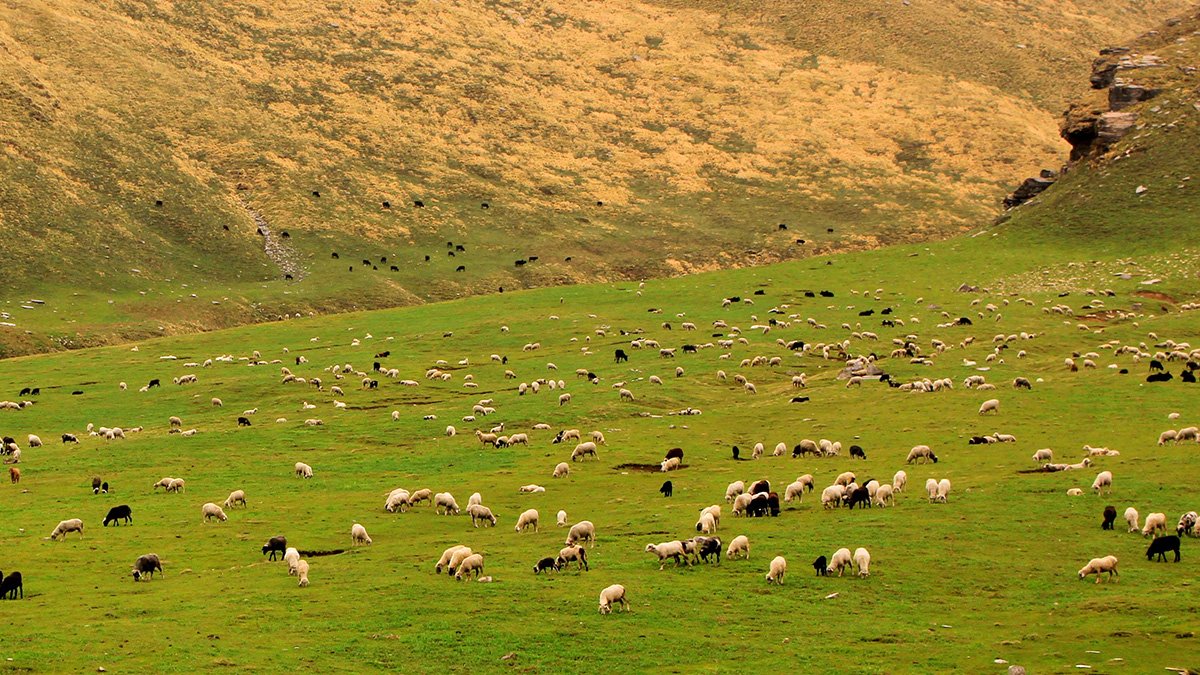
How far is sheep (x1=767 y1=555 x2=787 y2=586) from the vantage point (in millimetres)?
27453

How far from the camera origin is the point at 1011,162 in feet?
460

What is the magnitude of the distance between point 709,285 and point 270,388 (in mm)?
37516

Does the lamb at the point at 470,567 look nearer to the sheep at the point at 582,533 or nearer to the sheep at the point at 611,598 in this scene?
the sheep at the point at 582,533

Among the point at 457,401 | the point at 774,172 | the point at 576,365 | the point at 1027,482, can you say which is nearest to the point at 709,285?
the point at 576,365

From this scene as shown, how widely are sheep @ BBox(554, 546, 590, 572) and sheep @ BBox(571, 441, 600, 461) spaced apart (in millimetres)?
14445

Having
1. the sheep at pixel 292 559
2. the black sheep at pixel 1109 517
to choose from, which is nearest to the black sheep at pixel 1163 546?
the black sheep at pixel 1109 517

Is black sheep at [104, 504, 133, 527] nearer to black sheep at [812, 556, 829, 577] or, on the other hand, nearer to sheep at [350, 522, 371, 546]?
sheep at [350, 522, 371, 546]

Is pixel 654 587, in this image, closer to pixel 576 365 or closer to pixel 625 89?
pixel 576 365

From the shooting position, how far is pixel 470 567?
2847cm

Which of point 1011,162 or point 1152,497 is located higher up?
point 1011,162

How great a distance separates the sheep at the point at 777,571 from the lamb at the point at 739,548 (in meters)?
1.92

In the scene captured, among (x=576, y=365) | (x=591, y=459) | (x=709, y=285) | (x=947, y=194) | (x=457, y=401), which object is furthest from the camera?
(x=947, y=194)

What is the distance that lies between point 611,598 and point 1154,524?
13.3m

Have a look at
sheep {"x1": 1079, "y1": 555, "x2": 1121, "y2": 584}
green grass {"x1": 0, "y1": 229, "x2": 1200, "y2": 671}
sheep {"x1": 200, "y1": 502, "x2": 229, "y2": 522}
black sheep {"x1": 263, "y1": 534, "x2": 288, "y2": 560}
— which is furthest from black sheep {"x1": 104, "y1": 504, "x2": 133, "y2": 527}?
sheep {"x1": 1079, "y1": 555, "x2": 1121, "y2": 584}
